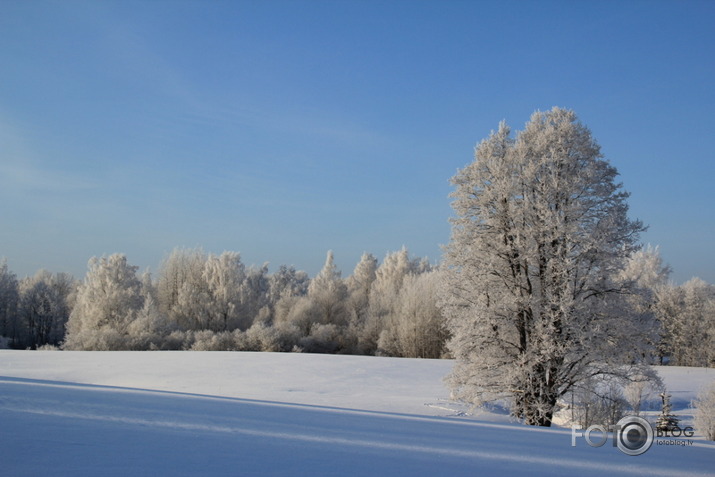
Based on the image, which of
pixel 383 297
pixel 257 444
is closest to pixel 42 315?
pixel 383 297

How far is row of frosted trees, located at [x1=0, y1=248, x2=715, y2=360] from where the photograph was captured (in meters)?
40.2

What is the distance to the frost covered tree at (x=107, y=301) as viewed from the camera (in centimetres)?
4059

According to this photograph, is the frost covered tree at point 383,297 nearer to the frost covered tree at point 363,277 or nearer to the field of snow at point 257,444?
the frost covered tree at point 363,277

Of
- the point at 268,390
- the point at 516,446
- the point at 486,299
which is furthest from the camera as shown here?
the point at 268,390

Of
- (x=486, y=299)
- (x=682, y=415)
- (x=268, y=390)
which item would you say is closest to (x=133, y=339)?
(x=268, y=390)

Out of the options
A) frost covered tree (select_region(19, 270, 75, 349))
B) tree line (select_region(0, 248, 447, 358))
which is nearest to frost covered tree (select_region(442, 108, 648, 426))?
tree line (select_region(0, 248, 447, 358))

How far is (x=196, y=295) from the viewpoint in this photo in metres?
47.9

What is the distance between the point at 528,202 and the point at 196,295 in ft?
135

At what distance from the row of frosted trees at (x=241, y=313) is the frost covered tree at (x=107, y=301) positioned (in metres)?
0.09

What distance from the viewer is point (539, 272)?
42.9 ft

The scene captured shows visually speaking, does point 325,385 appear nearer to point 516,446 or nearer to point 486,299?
point 486,299

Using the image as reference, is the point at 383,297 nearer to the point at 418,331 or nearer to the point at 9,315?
the point at 418,331

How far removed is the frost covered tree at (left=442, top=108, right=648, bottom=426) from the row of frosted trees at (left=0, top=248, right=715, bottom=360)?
78.2 ft

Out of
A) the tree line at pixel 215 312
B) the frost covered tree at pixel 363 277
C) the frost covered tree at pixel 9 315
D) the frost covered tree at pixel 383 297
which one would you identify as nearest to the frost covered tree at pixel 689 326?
the tree line at pixel 215 312
